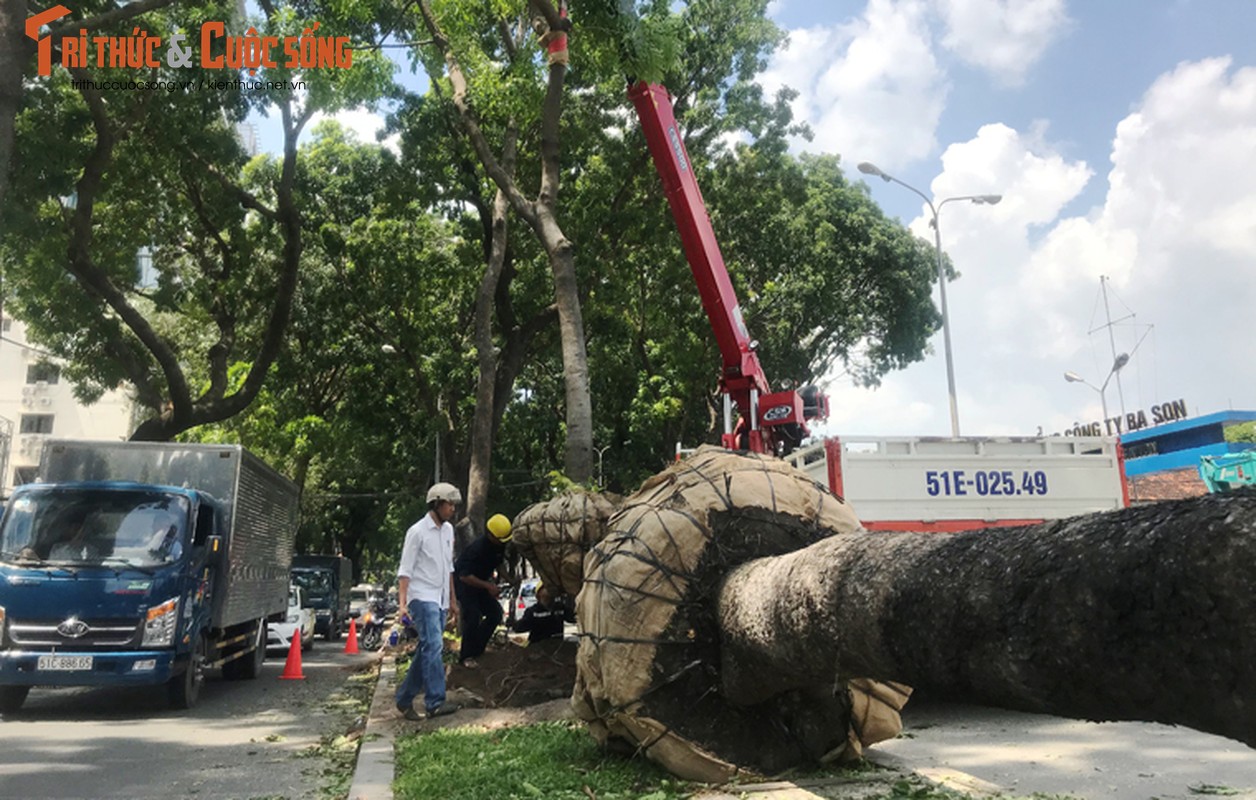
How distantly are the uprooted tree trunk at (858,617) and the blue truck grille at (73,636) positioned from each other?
5.27 metres

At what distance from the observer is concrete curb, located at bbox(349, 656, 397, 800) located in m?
4.96

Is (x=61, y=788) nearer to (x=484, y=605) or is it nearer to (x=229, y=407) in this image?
(x=484, y=605)

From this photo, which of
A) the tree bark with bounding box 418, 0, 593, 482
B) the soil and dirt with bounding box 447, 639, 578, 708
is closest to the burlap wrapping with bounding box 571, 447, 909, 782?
the soil and dirt with bounding box 447, 639, 578, 708

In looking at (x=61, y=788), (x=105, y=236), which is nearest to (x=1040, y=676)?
(x=61, y=788)

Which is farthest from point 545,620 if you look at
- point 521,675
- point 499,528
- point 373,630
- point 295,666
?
point 373,630

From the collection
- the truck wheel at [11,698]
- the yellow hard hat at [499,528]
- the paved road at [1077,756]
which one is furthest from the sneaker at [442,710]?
the truck wheel at [11,698]

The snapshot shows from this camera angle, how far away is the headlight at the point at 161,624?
8.28 m

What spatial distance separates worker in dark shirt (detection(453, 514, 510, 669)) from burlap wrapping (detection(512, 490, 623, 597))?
2.30 feet

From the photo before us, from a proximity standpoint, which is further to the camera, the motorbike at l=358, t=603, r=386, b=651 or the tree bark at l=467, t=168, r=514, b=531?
the motorbike at l=358, t=603, r=386, b=651

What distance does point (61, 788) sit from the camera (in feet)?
18.6

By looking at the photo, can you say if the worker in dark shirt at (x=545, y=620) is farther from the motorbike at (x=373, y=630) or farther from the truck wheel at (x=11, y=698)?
the motorbike at (x=373, y=630)

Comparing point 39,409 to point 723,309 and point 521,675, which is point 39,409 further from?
point 521,675

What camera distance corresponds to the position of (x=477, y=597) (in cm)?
908

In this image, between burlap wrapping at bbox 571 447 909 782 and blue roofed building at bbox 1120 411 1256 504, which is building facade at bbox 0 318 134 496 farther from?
blue roofed building at bbox 1120 411 1256 504
